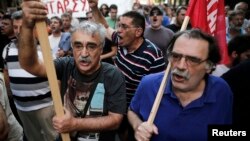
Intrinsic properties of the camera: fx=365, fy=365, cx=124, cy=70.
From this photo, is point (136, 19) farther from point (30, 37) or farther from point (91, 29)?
point (30, 37)

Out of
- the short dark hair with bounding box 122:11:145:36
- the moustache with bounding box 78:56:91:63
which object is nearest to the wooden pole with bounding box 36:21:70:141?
the moustache with bounding box 78:56:91:63

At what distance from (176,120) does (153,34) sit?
4.13 m

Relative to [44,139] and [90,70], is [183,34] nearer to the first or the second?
[90,70]

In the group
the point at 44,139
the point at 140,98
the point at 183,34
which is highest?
the point at 183,34

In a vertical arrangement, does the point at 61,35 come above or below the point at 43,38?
below

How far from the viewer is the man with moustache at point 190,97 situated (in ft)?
7.24

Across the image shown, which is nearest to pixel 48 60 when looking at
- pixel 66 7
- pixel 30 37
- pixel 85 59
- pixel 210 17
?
pixel 30 37

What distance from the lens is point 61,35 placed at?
6918 mm

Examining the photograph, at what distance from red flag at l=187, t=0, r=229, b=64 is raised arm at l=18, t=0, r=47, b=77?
4.45ft

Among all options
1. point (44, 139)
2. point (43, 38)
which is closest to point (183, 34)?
point (43, 38)

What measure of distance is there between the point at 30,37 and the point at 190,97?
3.46 ft

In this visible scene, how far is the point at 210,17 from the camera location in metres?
3.16

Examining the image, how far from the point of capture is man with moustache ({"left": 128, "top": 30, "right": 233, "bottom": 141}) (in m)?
2.21

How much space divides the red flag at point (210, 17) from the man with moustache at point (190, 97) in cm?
70
